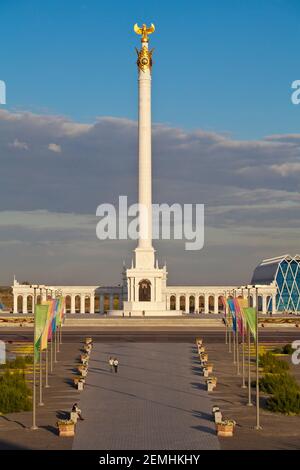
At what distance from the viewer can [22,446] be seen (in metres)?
28.3

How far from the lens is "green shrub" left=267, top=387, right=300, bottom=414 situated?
35.4 meters

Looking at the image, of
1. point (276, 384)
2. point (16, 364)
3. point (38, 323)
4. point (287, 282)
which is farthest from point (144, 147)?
point (38, 323)

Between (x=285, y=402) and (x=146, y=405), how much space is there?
6.19 metres

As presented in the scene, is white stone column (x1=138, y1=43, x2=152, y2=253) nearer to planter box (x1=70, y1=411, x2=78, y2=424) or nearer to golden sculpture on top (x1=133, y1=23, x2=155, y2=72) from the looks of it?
golden sculpture on top (x1=133, y1=23, x2=155, y2=72)

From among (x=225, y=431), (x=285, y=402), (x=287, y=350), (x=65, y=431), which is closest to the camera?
(x=65, y=431)

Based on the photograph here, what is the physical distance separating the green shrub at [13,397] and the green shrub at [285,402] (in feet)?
35.5

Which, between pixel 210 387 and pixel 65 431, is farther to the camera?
pixel 210 387

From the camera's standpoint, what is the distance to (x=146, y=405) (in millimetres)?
36750

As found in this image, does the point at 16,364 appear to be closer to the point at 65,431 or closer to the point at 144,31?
the point at 65,431

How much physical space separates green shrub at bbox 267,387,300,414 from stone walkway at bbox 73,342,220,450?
2861mm

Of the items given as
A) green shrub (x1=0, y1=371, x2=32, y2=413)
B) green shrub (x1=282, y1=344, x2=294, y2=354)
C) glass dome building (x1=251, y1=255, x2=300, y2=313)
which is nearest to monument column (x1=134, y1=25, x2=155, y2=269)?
glass dome building (x1=251, y1=255, x2=300, y2=313)
